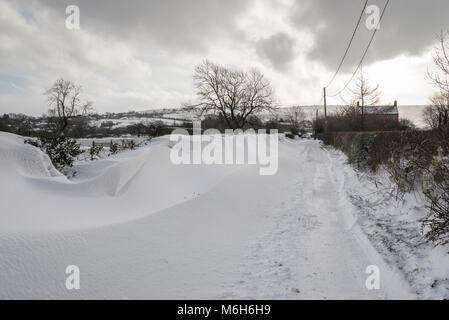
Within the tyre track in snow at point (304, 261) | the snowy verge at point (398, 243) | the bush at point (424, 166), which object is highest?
Answer: the bush at point (424, 166)

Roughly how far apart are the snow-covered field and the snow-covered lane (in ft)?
0.04

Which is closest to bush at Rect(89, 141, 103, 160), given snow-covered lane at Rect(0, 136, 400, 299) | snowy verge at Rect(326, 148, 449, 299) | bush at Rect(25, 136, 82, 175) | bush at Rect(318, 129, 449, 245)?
bush at Rect(25, 136, 82, 175)

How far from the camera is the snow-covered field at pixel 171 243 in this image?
99.3 inches

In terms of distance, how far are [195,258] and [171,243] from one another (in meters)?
0.46

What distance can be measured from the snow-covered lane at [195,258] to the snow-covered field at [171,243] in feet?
0.04

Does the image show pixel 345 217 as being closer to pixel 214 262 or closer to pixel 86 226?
pixel 214 262

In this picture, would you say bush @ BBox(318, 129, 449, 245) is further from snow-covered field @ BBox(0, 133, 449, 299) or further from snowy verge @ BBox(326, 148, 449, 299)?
snow-covered field @ BBox(0, 133, 449, 299)

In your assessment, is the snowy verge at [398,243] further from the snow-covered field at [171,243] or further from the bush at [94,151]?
the bush at [94,151]

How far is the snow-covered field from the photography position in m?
2.52

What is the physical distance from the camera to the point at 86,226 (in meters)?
3.15

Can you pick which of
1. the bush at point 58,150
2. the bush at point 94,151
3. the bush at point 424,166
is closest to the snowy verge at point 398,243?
the bush at point 424,166

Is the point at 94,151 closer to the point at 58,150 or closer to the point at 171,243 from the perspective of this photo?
the point at 58,150
